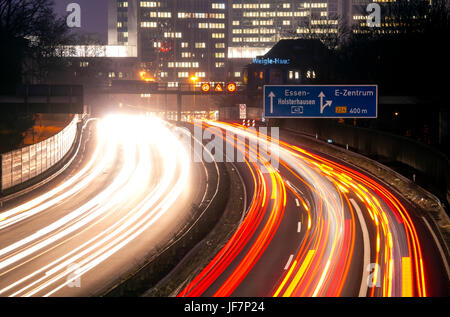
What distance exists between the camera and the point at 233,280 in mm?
20047

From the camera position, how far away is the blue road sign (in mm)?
38969

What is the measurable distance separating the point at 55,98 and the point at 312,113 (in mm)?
27984

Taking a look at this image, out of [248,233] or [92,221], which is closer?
[248,233]

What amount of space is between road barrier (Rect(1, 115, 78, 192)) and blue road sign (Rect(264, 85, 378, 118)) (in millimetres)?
17077

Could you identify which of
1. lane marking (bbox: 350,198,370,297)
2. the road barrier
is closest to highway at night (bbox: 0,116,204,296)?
the road barrier

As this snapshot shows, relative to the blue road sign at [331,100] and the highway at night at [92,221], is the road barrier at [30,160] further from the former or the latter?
the blue road sign at [331,100]

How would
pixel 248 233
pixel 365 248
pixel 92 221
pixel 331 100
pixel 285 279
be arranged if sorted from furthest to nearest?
pixel 331 100, pixel 92 221, pixel 248 233, pixel 365 248, pixel 285 279

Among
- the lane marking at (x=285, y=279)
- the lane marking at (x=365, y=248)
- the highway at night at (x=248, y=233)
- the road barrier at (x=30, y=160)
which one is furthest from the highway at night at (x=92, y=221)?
the lane marking at (x=365, y=248)

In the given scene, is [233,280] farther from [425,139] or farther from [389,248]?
[425,139]

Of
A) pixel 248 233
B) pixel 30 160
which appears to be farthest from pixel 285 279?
pixel 30 160

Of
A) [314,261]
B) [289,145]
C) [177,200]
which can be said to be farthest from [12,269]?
[289,145]

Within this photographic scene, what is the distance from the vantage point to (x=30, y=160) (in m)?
39.1

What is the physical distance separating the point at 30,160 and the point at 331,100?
21.8m

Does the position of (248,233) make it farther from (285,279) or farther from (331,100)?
(331,100)
